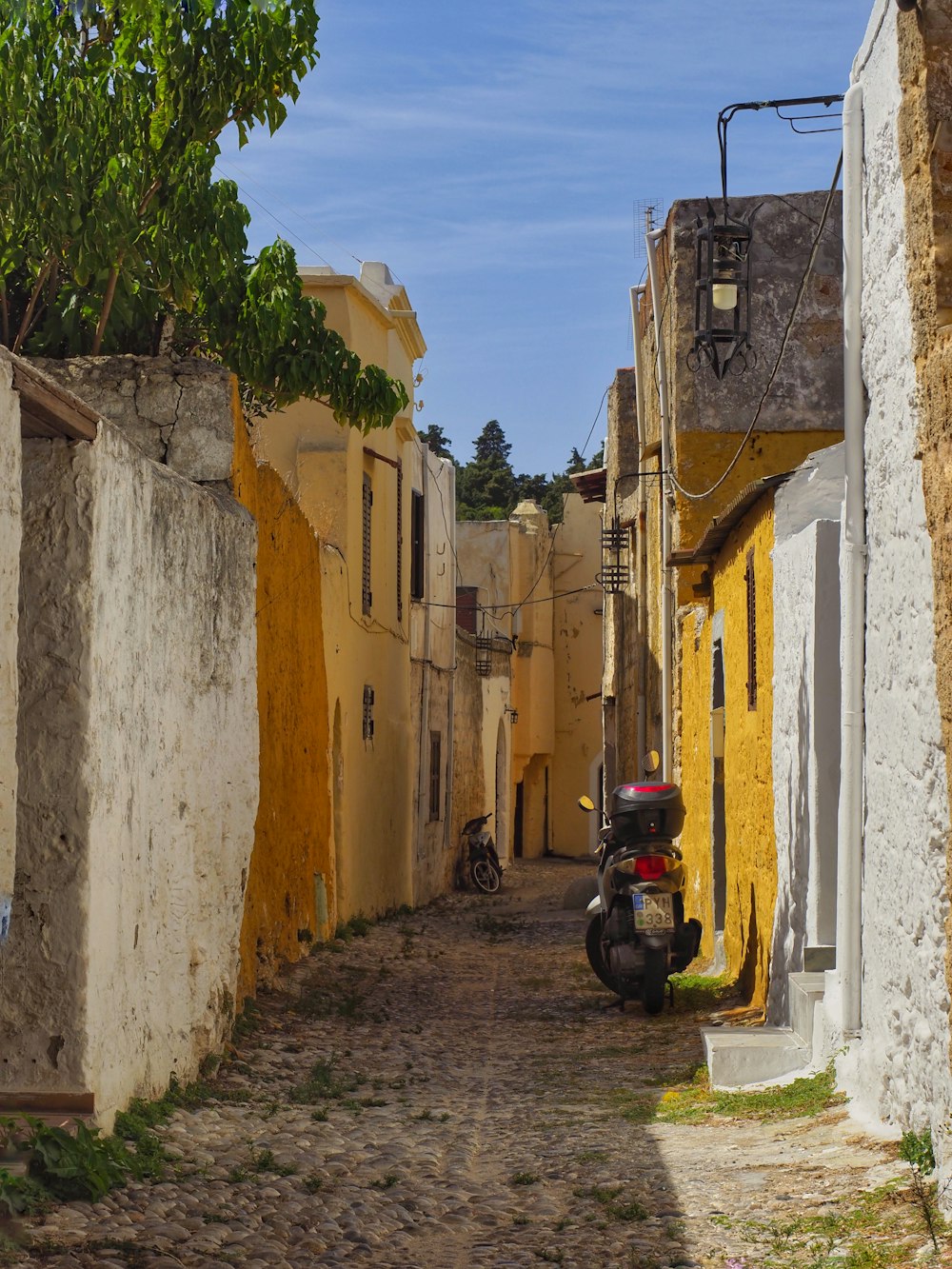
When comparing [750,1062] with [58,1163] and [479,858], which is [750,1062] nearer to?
[58,1163]

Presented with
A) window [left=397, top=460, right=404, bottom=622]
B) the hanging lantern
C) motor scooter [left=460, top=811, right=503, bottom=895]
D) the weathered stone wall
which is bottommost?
motor scooter [left=460, top=811, right=503, bottom=895]

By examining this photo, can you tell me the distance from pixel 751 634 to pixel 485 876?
50.1 ft

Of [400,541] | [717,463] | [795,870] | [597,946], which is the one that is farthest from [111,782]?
[400,541]

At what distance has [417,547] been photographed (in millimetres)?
21938

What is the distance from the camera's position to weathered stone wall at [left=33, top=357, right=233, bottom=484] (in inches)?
336

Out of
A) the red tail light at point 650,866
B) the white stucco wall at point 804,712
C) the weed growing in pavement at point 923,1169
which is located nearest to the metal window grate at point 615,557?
the red tail light at point 650,866

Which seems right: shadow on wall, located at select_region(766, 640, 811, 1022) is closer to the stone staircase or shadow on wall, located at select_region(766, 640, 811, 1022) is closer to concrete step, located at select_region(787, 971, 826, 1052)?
concrete step, located at select_region(787, 971, 826, 1052)

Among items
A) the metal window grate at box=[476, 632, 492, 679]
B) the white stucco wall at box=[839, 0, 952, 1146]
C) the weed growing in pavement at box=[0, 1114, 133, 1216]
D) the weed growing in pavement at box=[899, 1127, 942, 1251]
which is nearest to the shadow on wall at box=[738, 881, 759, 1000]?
the white stucco wall at box=[839, 0, 952, 1146]

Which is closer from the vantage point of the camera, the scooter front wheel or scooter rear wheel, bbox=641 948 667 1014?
scooter rear wheel, bbox=641 948 667 1014

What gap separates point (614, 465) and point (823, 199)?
8.51m

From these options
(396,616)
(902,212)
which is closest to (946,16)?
(902,212)

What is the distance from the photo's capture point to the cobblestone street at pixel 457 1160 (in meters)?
4.79

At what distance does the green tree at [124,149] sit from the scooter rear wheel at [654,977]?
15.9 ft

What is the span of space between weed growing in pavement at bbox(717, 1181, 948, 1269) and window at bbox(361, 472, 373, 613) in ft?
42.0
